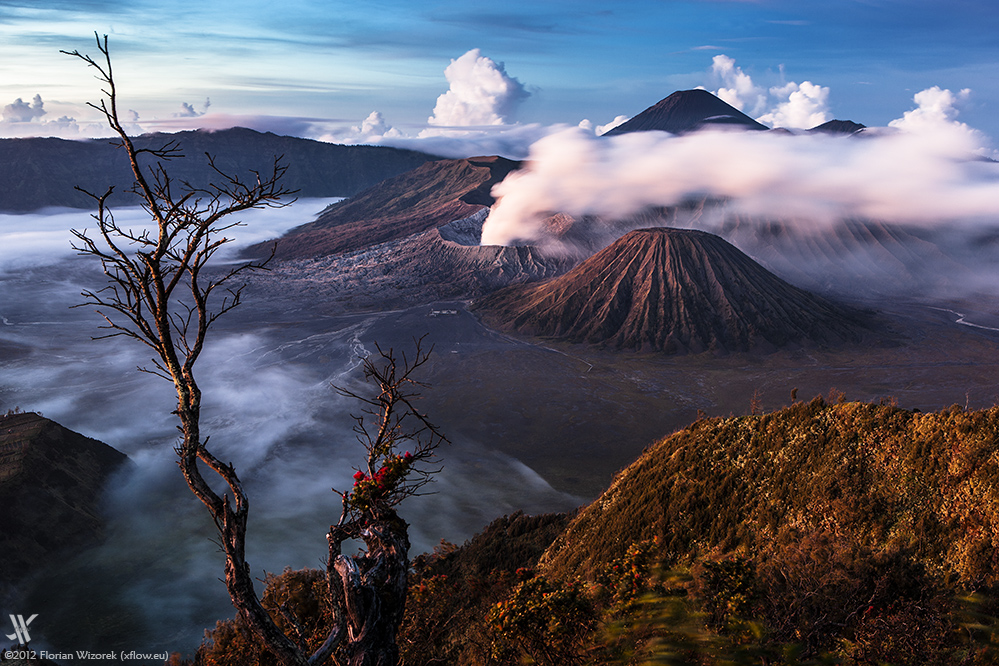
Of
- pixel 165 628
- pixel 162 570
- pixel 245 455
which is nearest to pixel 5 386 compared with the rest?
pixel 245 455

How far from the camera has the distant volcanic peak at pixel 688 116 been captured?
158m

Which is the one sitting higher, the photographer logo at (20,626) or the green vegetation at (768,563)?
the green vegetation at (768,563)

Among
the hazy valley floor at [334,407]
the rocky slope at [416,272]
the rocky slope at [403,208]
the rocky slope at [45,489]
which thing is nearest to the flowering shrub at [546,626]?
the hazy valley floor at [334,407]

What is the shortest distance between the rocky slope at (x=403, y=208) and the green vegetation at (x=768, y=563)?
308ft

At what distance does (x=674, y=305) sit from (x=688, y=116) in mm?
122383

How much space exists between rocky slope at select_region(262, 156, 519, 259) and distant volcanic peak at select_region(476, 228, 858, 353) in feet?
149

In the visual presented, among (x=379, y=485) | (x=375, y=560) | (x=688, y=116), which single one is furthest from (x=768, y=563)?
(x=688, y=116)

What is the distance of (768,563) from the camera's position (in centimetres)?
854

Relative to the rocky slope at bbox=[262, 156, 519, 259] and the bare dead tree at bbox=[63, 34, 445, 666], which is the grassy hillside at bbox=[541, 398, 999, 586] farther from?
the rocky slope at bbox=[262, 156, 519, 259]

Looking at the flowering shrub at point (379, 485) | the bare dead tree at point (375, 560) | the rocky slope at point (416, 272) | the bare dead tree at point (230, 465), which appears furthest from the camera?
the rocky slope at point (416, 272)

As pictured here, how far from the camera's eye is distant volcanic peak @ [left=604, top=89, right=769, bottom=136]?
15812 cm

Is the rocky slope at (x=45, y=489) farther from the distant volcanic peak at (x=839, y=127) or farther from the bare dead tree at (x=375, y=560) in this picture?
the distant volcanic peak at (x=839, y=127)

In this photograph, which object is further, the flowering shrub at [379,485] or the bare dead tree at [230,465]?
the flowering shrub at [379,485]

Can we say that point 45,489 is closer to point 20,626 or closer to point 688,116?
point 20,626
